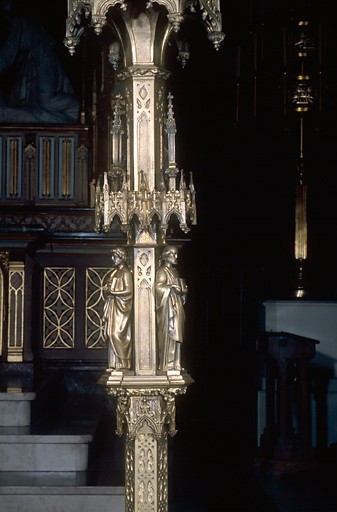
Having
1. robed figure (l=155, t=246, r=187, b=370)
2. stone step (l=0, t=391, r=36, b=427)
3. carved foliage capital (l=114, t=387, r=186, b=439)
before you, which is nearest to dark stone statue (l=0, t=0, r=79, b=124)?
stone step (l=0, t=391, r=36, b=427)

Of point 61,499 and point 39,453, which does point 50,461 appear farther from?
point 61,499

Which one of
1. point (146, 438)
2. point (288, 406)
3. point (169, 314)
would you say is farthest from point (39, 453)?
point (288, 406)

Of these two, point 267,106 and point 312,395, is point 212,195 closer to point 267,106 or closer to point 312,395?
point 267,106

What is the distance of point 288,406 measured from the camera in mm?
8234

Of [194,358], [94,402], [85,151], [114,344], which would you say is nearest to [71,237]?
[85,151]

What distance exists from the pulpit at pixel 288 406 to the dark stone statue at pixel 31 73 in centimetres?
258

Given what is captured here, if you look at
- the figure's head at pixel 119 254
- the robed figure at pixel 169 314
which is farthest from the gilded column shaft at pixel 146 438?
the figure's head at pixel 119 254

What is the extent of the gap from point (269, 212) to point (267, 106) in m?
0.97

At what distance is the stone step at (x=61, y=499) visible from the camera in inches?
248

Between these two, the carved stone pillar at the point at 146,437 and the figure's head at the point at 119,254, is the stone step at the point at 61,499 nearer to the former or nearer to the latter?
the carved stone pillar at the point at 146,437

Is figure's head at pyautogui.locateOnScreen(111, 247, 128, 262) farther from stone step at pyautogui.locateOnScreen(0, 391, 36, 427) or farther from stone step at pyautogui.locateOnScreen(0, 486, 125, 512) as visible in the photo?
stone step at pyautogui.locateOnScreen(0, 391, 36, 427)

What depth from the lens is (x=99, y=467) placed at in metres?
7.01

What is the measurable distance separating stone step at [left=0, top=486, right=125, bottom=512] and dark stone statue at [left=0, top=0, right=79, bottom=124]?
147 inches

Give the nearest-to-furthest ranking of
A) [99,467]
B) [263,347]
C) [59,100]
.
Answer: [99,467] → [263,347] → [59,100]
